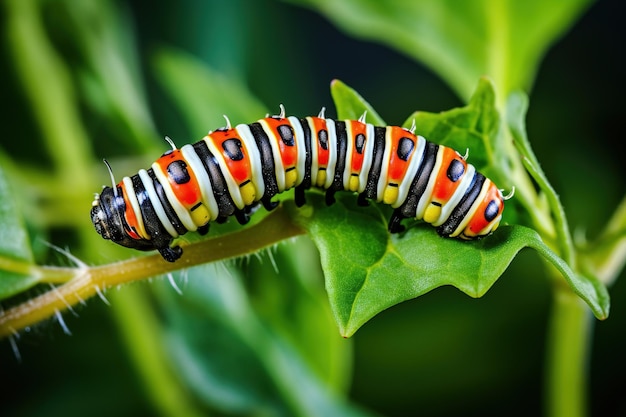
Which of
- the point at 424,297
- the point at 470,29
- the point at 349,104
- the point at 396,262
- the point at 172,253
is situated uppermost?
the point at 470,29

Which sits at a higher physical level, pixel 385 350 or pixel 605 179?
pixel 605 179

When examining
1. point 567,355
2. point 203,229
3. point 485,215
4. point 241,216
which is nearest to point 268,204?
point 241,216

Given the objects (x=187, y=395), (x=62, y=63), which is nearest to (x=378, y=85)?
(x=62, y=63)

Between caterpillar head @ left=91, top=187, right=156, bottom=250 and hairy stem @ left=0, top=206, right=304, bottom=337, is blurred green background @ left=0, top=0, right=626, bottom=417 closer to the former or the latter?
caterpillar head @ left=91, top=187, right=156, bottom=250

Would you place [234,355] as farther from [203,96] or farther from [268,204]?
[268,204]

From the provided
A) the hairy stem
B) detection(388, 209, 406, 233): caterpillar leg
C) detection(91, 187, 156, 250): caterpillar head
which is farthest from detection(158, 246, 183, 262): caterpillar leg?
detection(388, 209, 406, 233): caterpillar leg

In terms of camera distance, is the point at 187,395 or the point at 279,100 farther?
the point at 279,100

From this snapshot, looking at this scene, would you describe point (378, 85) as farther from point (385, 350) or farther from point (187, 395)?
point (187, 395)
